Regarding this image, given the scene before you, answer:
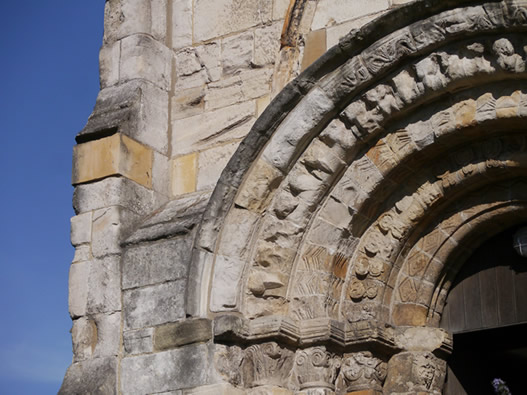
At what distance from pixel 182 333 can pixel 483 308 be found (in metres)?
1.86

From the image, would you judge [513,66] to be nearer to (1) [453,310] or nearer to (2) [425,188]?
(2) [425,188]

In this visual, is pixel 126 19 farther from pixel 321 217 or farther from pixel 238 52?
pixel 321 217

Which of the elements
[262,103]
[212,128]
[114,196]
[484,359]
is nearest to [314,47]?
[262,103]

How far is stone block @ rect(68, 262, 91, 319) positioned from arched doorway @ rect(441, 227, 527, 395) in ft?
7.60

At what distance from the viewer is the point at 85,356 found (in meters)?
6.54

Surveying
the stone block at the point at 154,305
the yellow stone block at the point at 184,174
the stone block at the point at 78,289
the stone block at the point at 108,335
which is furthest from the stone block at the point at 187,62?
the stone block at the point at 108,335

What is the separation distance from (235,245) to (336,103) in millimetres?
1069

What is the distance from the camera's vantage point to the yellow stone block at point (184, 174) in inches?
273

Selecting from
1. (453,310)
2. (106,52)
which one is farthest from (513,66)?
(106,52)

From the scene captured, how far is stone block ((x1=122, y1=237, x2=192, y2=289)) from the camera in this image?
6391mm

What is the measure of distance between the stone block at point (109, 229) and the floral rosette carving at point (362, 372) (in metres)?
1.67

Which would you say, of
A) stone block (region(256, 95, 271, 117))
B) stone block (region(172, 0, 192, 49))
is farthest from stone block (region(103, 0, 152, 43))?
stone block (region(256, 95, 271, 117))

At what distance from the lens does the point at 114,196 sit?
6.74 metres

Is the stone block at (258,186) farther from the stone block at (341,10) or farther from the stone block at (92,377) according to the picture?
the stone block at (92,377)
